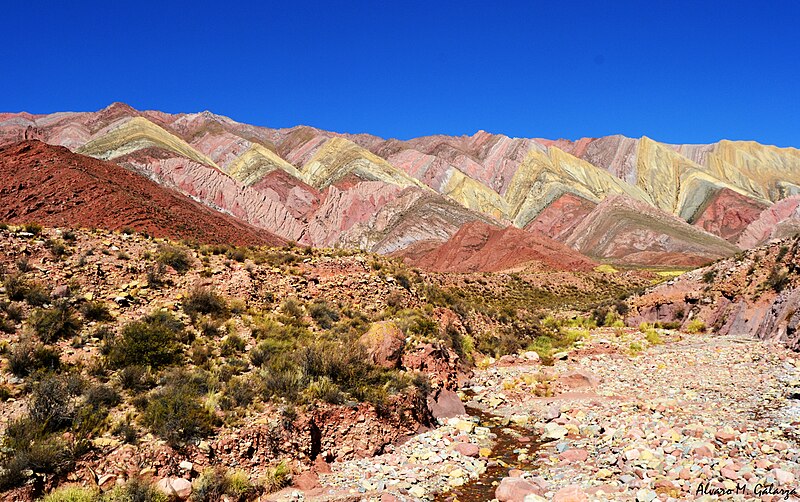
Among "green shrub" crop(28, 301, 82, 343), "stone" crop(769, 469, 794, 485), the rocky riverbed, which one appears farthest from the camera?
"green shrub" crop(28, 301, 82, 343)

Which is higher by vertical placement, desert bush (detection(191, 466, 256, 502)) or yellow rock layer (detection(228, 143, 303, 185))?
→ yellow rock layer (detection(228, 143, 303, 185))

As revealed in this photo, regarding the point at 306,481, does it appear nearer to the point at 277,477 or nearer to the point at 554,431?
the point at 277,477

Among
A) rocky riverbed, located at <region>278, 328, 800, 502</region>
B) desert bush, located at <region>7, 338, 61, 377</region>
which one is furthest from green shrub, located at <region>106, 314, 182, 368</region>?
rocky riverbed, located at <region>278, 328, 800, 502</region>

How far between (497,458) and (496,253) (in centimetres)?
5589

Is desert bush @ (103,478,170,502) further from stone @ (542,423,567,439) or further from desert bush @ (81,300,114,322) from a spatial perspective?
stone @ (542,423,567,439)

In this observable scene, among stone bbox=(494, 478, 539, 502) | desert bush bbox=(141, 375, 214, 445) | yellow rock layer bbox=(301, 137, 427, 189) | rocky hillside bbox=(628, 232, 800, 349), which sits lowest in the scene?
desert bush bbox=(141, 375, 214, 445)

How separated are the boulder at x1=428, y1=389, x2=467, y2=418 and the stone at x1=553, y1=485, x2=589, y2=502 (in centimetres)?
479

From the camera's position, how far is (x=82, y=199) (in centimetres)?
3391

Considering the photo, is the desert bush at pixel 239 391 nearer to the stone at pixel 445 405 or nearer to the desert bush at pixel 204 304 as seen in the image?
the desert bush at pixel 204 304

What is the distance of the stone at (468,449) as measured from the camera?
9.88 metres

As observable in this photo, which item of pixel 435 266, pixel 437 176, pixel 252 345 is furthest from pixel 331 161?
pixel 252 345

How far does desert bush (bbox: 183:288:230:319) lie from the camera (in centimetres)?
1353

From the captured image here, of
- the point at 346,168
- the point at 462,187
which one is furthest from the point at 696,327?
the point at 462,187

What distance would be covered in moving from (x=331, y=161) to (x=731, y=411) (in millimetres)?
110976
